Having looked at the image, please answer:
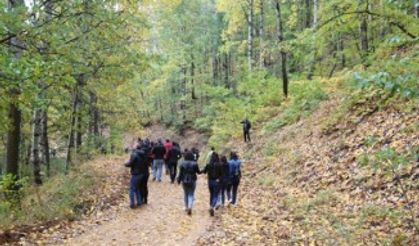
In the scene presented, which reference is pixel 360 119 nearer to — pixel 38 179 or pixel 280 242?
pixel 280 242

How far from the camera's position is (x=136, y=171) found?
13.6 metres

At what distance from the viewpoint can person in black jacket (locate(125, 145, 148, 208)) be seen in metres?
13.6

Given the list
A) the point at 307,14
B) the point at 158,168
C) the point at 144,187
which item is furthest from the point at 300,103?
the point at 307,14

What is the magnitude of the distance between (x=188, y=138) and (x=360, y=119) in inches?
1030

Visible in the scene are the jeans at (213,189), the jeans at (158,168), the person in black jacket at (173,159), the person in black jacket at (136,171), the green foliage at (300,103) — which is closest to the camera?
the jeans at (213,189)

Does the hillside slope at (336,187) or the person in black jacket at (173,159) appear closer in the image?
the hillside slope at (336,187)

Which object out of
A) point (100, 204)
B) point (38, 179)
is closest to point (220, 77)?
point (38, 179)

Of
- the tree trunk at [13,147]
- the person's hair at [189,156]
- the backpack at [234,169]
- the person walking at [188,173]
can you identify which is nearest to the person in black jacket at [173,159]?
the backpack at [234,169]

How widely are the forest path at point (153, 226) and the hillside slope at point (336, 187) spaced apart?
0.59 metres

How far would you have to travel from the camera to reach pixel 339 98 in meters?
20.3

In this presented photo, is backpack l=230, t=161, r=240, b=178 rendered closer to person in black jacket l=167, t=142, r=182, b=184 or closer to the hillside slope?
the hillside slope

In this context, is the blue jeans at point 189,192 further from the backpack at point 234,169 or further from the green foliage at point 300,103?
the green foliage at point 300,103

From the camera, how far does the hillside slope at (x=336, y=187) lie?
8859 millimetres

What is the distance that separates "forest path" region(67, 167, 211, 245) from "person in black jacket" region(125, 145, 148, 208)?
47 centimetres
